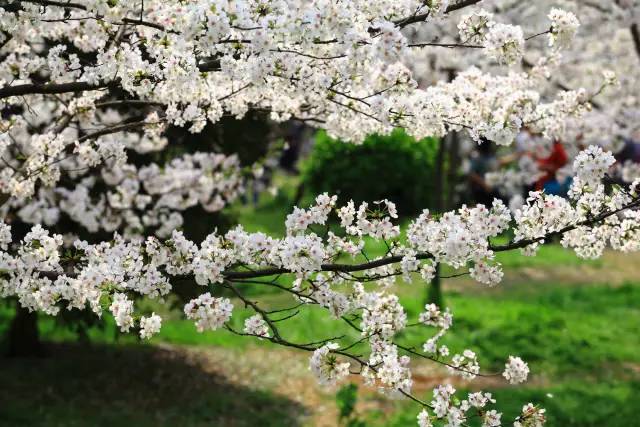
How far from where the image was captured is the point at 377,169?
1744 cm

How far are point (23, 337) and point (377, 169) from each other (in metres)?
8.87

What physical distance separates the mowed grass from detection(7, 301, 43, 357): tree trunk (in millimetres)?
236

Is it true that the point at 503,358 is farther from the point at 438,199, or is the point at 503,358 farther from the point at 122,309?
the point at 122,309

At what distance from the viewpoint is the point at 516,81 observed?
19.1ft

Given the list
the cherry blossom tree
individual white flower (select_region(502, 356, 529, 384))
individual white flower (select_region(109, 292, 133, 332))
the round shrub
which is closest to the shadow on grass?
the cherry blossom tree

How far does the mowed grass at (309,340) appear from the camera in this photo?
8.23 metres

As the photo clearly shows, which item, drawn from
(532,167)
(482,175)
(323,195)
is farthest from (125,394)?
(482,175)

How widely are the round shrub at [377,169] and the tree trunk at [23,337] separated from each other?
25.8 feet

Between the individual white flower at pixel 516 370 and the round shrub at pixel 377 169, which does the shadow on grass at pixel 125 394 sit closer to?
the individual white flower at pixel 516 370

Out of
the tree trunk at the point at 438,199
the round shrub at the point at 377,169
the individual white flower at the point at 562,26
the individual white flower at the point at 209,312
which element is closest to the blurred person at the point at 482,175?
the round shrub at the point at 377,169

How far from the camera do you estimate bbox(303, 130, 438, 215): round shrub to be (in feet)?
56.5

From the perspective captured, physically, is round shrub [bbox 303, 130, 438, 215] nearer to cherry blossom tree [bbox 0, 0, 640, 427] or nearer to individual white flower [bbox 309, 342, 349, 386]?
cherry blossom tree [bbox 0, 0, 640, 427]

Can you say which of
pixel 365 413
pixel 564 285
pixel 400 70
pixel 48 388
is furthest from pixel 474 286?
pixel 400 70

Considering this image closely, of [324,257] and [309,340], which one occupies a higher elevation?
[324,257]
